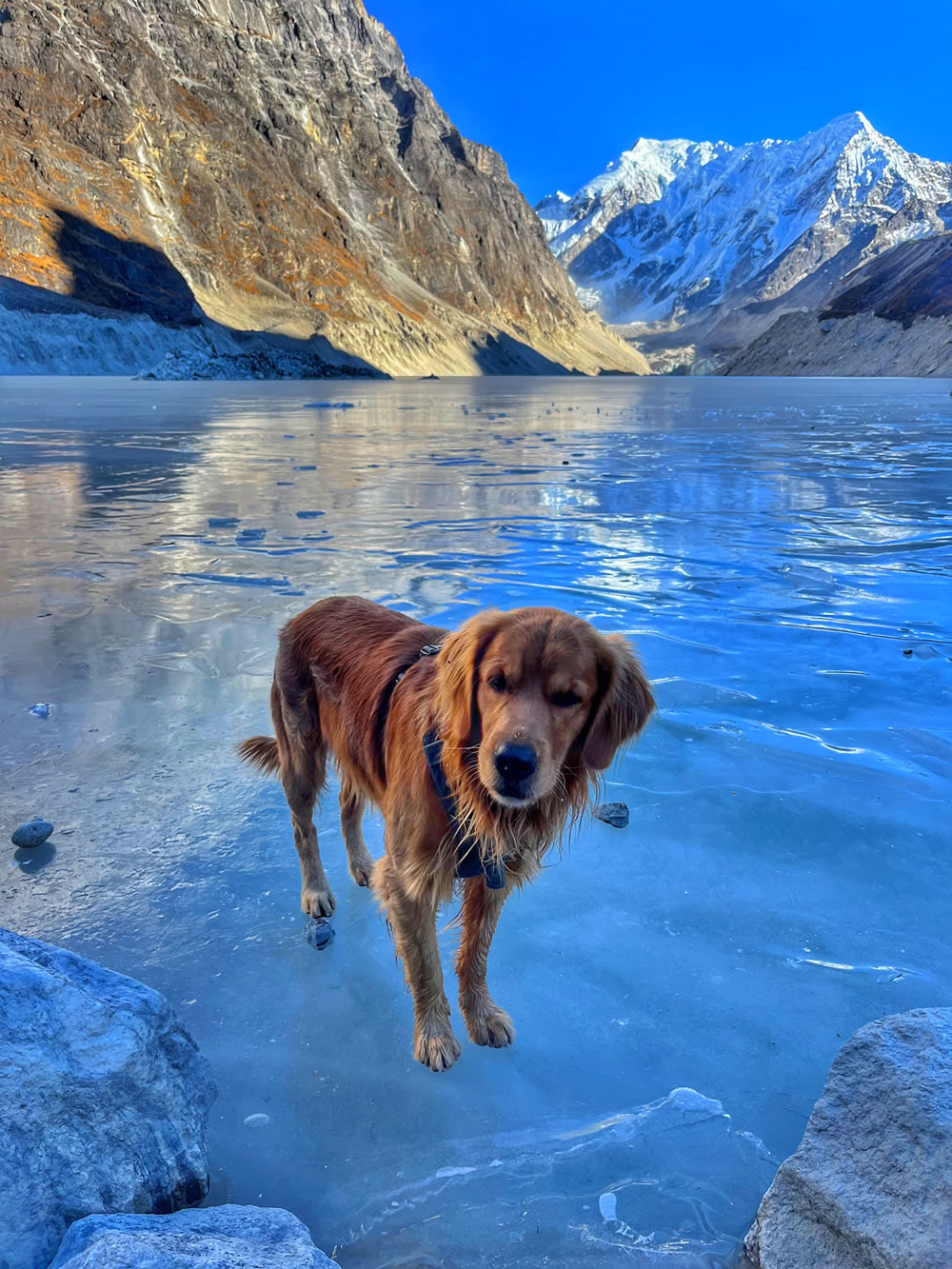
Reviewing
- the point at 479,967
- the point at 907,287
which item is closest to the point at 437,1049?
the point at 479,967

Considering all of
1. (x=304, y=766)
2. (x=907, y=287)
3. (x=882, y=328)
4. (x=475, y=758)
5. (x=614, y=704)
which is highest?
(x=907, y=287)

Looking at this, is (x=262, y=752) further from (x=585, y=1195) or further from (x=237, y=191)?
(x=237, y=191)

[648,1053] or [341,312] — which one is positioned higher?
[341,312]

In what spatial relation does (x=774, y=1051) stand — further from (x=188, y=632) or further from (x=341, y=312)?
(x=341, y=312)

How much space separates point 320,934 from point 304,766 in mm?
751

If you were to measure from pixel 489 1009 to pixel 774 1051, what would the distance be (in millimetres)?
1004

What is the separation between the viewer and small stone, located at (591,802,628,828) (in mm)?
4307

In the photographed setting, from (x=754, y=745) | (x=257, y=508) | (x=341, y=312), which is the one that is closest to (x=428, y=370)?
(x=341, y=312)

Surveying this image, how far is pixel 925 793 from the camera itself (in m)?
4.41

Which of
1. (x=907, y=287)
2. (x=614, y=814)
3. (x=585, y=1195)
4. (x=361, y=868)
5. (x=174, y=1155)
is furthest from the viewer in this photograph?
(x=907, y=287)

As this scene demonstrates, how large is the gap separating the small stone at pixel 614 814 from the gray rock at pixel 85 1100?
7.75 feet

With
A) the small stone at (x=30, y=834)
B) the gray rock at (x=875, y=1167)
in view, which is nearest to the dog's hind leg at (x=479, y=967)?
the gray rock at (x=875, y=1167)

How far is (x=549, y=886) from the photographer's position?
3.89 m

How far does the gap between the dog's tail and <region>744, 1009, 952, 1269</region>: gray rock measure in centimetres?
279
